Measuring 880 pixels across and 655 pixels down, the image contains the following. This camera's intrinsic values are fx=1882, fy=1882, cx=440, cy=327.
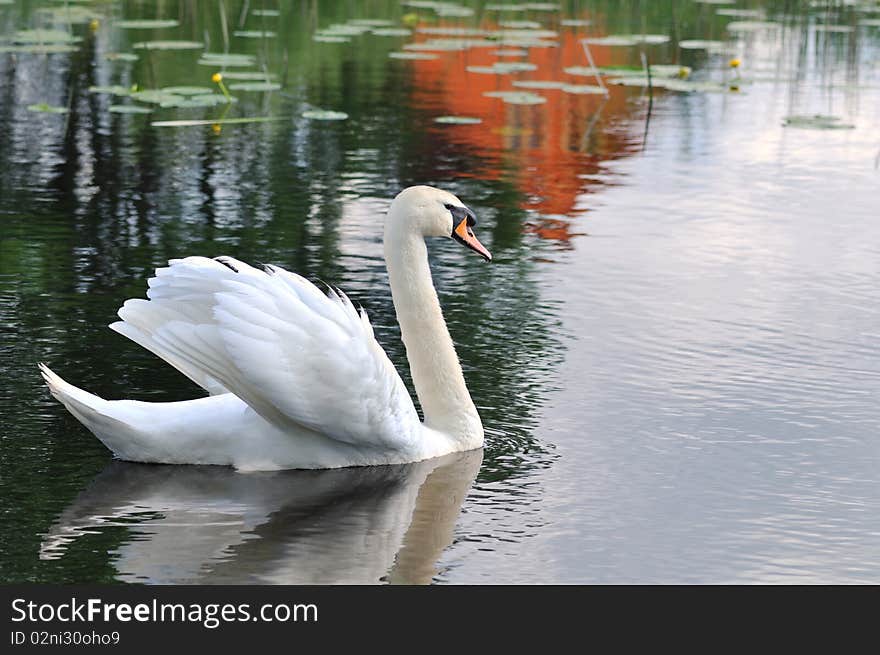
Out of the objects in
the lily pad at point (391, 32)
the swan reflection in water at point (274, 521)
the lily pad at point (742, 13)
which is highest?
the lily pad at point (742, 13)

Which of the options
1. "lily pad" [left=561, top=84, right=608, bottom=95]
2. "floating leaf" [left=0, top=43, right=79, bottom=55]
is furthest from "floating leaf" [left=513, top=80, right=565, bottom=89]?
"floating leaf" [left=0, top=43, right=79, bottom=55]

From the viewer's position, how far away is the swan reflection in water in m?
5.63

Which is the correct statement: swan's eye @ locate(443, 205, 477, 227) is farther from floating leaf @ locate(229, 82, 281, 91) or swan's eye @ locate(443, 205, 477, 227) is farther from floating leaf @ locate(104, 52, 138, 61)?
floating leaf @ locate(104, 52, 138, 61)

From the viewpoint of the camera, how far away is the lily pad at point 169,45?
17438mm

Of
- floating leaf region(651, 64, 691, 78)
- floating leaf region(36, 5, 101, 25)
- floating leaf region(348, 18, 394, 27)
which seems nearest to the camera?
floating leaf region(651, 64, 691, 78)

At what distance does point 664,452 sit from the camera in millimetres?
6922

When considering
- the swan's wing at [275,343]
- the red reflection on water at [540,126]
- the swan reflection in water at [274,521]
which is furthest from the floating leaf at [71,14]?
the swan reflection in water at [274,521]

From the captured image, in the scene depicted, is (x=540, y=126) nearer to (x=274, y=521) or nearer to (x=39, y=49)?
(x=39, y=49)

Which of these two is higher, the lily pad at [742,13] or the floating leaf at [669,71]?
the lily pad at [742,13]

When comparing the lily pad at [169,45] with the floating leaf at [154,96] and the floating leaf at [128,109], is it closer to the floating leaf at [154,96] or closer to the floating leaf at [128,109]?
the floating leaf at [154,96]

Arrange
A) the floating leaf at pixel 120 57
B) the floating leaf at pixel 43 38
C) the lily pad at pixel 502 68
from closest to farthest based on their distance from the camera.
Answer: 1. the lily pad at pixel 502 68
2. the floating leaf at pixel 120 57
3. the floating leaf at pixel 43 38

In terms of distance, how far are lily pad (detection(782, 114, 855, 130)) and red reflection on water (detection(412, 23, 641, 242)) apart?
3.91 ft

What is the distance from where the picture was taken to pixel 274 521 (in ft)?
20.1

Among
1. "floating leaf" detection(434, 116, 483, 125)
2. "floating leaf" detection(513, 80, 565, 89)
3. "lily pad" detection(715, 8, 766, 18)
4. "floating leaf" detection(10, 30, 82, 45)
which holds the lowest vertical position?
"floating leaf" detection(434, 116, 483, 125)
